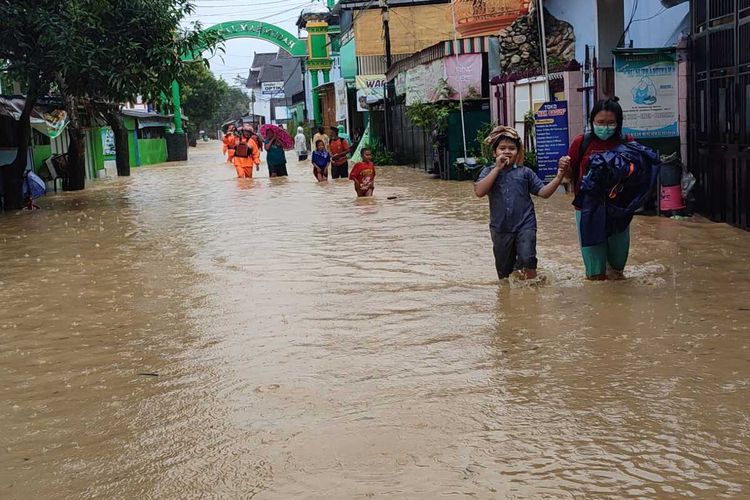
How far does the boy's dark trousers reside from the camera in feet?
24.8

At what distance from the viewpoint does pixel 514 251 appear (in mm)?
7766

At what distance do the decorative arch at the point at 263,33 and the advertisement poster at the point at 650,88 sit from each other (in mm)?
32869

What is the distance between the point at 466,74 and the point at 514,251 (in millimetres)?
13670

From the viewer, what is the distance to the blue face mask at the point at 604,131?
23.4 ft

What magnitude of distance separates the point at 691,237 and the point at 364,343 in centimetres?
545

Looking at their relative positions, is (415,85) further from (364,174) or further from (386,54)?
(386,54)

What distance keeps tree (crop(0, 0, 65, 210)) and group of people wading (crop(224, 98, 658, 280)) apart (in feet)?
39.0

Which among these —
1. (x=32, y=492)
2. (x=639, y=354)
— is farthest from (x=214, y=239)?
(x=32, y=492)

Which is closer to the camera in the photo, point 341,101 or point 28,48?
point 28,48

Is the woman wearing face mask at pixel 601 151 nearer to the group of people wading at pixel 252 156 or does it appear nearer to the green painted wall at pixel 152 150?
the group of people wading at pixel 252 156

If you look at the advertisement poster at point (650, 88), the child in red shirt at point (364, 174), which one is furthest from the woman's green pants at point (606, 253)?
the child in red shirt at point (364, 174)

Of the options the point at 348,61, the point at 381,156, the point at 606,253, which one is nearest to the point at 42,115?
the point at 381,156

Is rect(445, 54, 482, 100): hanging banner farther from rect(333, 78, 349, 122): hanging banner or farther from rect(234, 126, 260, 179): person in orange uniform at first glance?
rect(333, 78, 349, 122): hanging banner

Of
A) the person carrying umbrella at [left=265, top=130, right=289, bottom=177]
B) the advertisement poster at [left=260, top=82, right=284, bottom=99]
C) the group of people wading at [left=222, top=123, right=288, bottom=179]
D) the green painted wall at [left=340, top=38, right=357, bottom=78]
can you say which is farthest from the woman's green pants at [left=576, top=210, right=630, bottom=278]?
the advertisement poster at [left=260, top=82, right=284, bottom=99]
